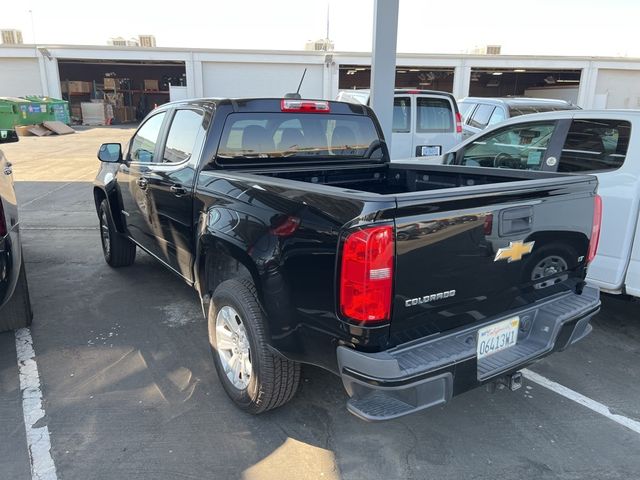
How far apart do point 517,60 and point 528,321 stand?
3276 cm

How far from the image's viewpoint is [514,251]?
101 inches

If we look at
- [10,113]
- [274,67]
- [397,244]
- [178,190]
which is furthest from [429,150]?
[274,67]

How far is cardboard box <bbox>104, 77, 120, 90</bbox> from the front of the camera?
3816 cm

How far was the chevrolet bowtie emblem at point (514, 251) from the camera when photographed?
2506mm

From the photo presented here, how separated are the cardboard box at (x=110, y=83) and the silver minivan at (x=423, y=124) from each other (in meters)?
34.1

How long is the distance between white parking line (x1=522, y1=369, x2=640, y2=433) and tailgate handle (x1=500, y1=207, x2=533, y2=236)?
1.46 metres

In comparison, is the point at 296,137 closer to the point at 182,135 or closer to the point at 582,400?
the point at 182,135

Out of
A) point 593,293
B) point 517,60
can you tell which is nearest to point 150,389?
point 593,293

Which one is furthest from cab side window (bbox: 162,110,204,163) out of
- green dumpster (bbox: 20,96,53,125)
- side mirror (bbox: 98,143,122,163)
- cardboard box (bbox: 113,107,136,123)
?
cardboard box (bbox: 113,107,136,123)

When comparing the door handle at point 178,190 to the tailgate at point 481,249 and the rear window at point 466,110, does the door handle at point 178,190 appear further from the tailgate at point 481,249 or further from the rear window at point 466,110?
the rear window at point 466,110

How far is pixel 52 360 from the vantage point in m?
3.74

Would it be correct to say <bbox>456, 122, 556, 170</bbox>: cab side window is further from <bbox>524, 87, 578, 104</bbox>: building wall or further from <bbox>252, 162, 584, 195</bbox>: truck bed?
<bbox>524, 87, 578, 104</bbox>: building wall

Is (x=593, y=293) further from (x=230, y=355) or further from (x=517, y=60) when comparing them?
(x=517, y=60)

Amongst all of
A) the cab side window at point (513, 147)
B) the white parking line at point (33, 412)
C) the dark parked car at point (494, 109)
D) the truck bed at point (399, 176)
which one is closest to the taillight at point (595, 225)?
the truck bed at point (399, 176)
